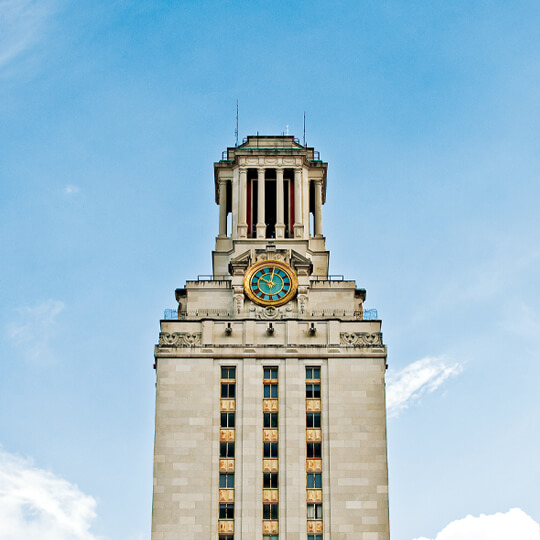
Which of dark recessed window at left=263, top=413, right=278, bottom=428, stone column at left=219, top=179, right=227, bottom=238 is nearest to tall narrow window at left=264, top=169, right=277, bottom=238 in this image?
stone column at left=219, top=179, right=227, bottom=238

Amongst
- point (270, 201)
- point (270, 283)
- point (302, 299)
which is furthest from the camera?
point (270, 201)

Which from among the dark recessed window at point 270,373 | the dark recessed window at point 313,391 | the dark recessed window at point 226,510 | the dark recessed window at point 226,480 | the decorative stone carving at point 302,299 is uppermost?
the decorative stone carving at point 302,299

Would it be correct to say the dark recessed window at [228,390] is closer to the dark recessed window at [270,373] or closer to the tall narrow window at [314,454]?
Result: the dark recessed window at [270,373]

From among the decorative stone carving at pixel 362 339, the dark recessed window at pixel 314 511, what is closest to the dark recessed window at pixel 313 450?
the dark recessed window at pixel 314 511

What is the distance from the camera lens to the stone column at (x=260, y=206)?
99.9 meters

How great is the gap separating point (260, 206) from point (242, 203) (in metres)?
1.63

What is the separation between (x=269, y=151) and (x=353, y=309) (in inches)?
676

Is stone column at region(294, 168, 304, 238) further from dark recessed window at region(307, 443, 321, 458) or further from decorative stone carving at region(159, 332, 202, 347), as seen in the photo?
dark recessed window at region(307, 443, 321, 458)

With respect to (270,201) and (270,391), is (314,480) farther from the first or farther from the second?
(270,201)

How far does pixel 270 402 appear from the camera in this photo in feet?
295

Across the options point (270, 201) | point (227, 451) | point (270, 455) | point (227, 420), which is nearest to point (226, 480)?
point (227, 451)

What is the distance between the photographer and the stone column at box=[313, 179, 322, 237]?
337 ft

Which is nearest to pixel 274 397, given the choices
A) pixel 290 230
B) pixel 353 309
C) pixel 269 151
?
pixel 353 309

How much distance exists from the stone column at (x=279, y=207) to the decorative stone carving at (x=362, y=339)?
40.0 ft
